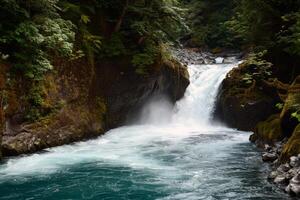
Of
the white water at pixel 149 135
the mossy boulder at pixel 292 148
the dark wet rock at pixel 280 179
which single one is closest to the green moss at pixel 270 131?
the white water at pixel 149 135

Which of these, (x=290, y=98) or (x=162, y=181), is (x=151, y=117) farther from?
(x=162, y=181)

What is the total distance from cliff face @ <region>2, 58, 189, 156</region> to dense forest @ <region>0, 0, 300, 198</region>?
35 millimetres

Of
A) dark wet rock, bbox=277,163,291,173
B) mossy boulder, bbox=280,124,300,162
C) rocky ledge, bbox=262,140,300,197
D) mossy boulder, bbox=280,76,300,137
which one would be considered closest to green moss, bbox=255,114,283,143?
mossy boulder, bbox=280,76,300,137

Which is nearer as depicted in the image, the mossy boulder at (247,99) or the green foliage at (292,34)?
the green foliage at (292,34)

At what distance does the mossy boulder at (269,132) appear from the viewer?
1427 cm

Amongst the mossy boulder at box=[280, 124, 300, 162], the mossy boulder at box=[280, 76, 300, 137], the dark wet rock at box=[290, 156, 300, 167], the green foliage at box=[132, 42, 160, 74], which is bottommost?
the dark wet rock at box=[290, 156, 300, 167]

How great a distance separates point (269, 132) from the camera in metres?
14.8

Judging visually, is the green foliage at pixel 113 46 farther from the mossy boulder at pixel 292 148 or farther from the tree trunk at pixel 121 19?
the mossy boulder at pixel 292 148

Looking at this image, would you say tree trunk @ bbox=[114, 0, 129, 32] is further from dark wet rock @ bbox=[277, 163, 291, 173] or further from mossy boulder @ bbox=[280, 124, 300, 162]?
dark wet rock @ bbox=[277, 163, 291, 173]

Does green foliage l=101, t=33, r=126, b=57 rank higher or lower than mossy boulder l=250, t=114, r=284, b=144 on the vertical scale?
higher

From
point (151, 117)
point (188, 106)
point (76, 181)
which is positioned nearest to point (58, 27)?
point (76, 181)

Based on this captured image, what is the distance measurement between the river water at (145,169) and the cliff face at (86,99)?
1.65ft

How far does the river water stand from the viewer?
9445 millimetres

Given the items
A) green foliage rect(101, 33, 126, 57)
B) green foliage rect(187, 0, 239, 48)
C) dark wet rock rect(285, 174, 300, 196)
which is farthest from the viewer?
green foliage rect(187, 0, 239, 48)
